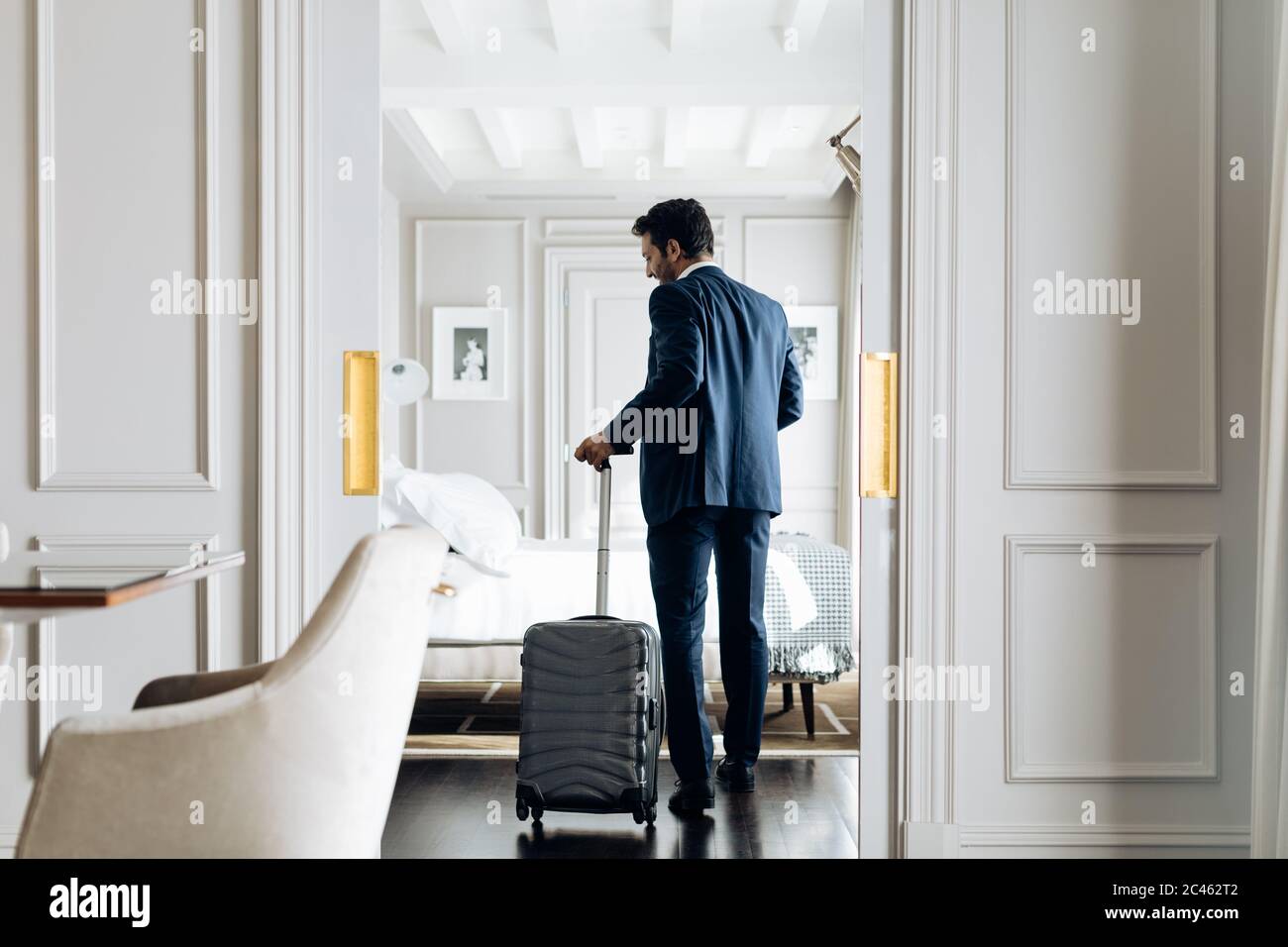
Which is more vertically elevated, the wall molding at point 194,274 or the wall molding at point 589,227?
the wall molding at point 589,227

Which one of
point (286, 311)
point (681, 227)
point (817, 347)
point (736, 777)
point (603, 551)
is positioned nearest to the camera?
point (286, 311)

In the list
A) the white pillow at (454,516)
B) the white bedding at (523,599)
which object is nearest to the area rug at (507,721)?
the white bedding at (523,599)

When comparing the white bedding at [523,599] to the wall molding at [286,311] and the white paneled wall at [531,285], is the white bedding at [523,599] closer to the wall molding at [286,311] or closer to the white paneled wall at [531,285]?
the wall molding at [286,311]

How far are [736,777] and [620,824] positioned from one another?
0.44 metres

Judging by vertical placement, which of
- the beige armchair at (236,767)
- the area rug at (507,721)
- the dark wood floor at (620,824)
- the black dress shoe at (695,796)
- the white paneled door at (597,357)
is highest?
the white paneled door at (597,357)

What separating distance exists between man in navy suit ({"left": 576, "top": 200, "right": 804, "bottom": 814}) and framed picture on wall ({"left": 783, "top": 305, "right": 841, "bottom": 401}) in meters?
3.44

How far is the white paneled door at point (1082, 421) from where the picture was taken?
2.20 metres

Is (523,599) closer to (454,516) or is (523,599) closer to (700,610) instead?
(454,516)

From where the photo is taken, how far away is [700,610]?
2791 mm

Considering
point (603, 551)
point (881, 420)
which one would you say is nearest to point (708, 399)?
point (603, 551)

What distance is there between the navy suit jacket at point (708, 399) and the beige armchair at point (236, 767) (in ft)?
4.53

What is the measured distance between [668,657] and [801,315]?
3.94 metres

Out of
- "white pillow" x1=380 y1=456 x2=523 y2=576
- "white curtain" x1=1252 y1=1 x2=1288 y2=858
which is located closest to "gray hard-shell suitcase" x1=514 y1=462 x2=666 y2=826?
"white pillow" x1=380 y1=456 x2=523 y2=576
